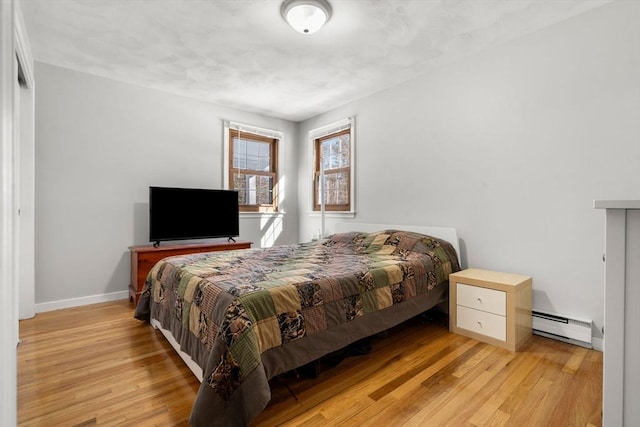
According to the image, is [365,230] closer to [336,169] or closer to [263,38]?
[336,169]

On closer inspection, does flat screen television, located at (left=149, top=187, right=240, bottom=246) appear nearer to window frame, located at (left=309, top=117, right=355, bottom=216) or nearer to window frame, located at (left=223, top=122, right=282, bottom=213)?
window frame, located at (left=223, top=122, right=282, bottom=213)

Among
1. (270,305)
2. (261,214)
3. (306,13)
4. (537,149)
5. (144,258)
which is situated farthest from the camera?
(261,214)

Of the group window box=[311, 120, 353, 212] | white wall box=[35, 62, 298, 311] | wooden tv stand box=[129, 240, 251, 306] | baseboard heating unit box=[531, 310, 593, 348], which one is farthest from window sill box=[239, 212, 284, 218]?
baseboard heating unit box=[531, 310, 593, 348]

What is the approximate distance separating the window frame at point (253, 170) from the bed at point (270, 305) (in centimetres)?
174

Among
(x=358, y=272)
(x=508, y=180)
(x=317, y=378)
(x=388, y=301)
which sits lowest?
(x=317, y=378)

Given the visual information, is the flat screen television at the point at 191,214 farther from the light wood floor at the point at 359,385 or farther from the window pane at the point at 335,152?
the window pane at the point at 335,152

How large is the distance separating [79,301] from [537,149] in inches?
180

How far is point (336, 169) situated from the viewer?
436 centimetres

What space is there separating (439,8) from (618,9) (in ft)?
3.97

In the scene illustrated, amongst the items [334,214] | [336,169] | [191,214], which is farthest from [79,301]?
[336,169]

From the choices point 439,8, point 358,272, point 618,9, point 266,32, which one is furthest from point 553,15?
point 358,272

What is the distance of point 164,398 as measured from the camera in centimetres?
162

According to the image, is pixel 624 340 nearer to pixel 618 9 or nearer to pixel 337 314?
pixel 337 314

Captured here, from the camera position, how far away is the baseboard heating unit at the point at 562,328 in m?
A: 2.21
